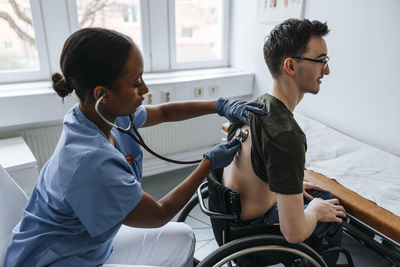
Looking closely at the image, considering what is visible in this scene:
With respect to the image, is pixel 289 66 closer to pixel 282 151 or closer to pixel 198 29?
pixel 282 151

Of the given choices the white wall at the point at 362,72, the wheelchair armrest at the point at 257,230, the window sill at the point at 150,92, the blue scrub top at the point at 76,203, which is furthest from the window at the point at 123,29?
the wheelchair armrest at the point at 257,230

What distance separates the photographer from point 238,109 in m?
1.18

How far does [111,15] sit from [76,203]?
2.11 meters

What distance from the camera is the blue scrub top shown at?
860 mm

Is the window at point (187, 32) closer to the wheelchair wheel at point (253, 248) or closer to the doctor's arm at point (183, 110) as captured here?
the doctor's arm at point (183, 110)

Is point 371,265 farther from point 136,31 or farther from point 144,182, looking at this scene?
point 136,31

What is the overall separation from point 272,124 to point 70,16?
202cm

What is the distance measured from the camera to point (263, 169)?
105 cm

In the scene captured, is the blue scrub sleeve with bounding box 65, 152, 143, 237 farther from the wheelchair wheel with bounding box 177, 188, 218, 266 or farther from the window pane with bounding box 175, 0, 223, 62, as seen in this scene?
the window pane with bounding box 175, 0, 223, 62

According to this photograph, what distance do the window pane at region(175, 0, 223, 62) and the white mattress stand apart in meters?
1.46

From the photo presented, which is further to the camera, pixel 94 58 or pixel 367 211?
pixel 367 211

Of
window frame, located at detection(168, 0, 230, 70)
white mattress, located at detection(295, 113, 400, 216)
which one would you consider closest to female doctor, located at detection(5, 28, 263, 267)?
white mattress, located at detection(295, 113, 400, 216)

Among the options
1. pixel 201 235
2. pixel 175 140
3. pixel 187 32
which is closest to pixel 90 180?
pixel 201 235

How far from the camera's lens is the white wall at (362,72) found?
173 centimetres
